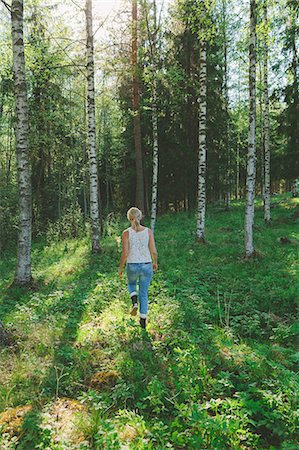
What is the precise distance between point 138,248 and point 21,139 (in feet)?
17.1

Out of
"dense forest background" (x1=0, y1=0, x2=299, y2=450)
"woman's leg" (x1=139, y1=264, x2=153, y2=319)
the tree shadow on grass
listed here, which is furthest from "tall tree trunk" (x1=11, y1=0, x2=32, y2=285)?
"woman's leg" (x1=139, y1=264, x2=153, y2=319)

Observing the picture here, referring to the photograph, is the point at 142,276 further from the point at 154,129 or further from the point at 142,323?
the point at 154,129

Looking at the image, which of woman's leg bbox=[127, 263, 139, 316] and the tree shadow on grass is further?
woman's leg bbox=[127, 263, 139, 316]

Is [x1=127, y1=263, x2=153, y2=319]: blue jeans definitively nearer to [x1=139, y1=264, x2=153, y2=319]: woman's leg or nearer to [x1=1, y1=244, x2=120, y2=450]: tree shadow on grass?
[x1=139, y1=264, x2=153, y2=319]: woman's leg

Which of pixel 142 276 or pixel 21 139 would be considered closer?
pixel 142 276

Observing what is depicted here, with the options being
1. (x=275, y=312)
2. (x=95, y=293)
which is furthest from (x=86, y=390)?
(x=275, y=312)

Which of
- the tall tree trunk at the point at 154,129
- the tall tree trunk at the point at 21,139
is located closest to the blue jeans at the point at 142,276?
the tall tree trunk at the point at 21,139

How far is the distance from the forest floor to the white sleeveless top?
1170 mm

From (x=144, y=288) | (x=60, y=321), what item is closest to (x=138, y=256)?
(x=144, y=288)

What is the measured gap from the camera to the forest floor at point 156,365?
358cm

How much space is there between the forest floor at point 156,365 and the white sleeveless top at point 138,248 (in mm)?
1170

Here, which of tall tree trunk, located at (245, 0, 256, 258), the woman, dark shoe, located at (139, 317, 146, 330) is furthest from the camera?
tall tree trunk, located at (245, 0, 256, 258)

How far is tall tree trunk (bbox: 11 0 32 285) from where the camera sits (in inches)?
361

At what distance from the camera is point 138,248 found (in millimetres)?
6477
